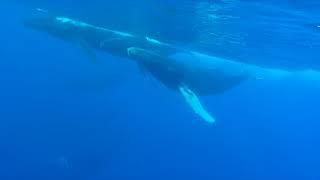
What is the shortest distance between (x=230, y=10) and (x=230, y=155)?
5083 centimetres

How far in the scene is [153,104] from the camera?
76.9m

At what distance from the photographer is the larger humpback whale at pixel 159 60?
1595cm

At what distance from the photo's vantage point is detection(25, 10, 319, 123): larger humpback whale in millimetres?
15945

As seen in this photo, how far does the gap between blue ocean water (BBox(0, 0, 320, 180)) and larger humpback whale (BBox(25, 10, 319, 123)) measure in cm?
211

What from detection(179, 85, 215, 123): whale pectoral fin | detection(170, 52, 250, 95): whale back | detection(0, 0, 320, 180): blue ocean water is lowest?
detection(179, 85, 215, 123): whale pectoral fin

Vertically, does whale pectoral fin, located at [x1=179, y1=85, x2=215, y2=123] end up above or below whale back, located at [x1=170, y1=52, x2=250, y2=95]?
below

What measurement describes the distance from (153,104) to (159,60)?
2404 inches

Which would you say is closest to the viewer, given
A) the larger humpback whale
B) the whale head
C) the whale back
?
the larger humpback whale

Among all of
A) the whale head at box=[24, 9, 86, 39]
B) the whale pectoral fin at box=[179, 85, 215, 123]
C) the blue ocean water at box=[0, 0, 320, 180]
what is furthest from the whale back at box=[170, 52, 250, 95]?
the whale head at box=[24, 9, 86, 39]

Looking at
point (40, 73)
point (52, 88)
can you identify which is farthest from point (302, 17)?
point (40, 73)

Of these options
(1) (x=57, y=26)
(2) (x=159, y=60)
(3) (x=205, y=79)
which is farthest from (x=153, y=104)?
(2) (x=159, y=60)

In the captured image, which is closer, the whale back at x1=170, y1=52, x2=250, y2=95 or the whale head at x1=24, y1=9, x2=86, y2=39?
the whale back at x1=170, y1=52, x2=250, y2=95

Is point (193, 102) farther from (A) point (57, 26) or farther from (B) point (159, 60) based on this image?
(A) point (57, 26)

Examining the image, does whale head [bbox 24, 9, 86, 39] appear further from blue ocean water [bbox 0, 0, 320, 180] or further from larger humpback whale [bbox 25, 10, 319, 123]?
blue ocean water [bbox 0, 0, 320, 180]
